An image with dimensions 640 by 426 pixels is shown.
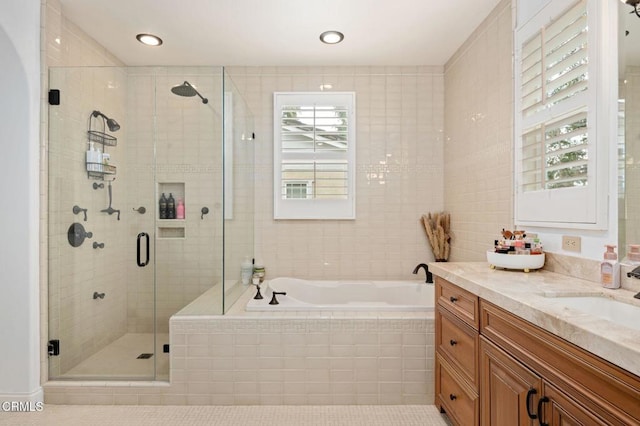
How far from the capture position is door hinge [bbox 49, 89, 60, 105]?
2201 millimetres

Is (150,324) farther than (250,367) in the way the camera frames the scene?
Yes

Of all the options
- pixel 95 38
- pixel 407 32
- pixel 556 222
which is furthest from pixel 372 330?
pixel 95 38

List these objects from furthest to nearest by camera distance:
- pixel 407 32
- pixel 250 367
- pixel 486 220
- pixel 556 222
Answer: pixel 407 32
pixel 486 220
pixel 250 367
pixel 556 222

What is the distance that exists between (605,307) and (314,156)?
234 centimetres

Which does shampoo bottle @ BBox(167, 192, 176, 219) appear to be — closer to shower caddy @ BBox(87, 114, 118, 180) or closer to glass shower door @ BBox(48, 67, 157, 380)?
glass shower door @ BBox(48, 67, 157, 380)

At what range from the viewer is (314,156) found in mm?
3121

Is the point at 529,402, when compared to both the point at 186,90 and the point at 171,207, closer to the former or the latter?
the point at 171,207

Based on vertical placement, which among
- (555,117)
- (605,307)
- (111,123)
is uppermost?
(111,123)

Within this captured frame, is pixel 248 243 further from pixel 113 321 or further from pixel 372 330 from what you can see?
pixel 372 330

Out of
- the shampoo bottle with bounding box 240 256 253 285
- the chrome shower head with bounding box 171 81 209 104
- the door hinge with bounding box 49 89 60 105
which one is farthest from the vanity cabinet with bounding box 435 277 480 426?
the door hinge with bounding box 49 89 60 105

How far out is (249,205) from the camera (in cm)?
306

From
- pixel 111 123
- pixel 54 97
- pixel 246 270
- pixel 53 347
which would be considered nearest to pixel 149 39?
pixel 111 123

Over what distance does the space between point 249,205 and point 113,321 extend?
4.58 feet

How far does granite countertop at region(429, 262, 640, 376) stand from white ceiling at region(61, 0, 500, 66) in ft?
5.66
